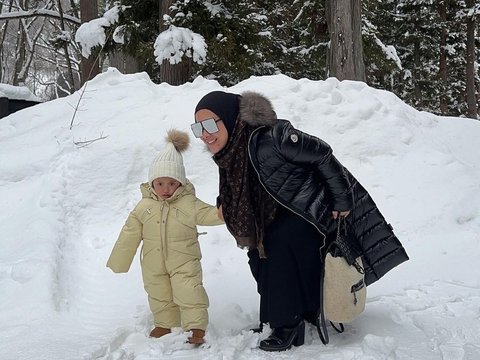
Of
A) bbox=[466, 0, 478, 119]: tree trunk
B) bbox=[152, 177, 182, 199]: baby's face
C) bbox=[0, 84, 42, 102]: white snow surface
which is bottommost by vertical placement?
bbox=[466, 0, 478, 119]: tree trunk

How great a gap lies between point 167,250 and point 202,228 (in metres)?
1.71

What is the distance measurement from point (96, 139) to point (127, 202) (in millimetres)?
1097

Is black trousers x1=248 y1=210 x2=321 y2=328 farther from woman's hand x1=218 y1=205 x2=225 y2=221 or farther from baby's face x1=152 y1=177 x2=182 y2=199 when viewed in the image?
baby's face x1=152 y1=177 x2=182 y2=199

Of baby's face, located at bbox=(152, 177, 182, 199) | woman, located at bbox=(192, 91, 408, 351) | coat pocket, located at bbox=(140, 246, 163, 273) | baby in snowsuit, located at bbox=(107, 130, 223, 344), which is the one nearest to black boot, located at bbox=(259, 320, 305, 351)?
woman, located at bbox=(192, 91, 408, 351)

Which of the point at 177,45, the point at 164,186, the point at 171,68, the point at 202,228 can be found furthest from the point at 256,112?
the point at 171,68

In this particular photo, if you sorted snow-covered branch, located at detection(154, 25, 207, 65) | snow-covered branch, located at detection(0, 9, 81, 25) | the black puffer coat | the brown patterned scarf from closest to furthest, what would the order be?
the black puffer coat < the brown patterned scarf < snow-covered branch, located at detection(154, 25, 207, 65) < snow-covered branch, located at detection(0, 9, 81, 25)

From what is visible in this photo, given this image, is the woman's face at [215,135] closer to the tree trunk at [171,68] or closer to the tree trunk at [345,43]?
the tree trunk at [345,43]

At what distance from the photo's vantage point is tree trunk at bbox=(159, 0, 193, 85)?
28.8 feet

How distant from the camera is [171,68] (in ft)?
29.2

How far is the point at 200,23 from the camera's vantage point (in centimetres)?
886

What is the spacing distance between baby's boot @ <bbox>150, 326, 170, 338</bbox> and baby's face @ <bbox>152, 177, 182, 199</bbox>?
0.85m

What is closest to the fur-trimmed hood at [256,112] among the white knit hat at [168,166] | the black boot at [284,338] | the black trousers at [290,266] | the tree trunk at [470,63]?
the black trousers at [290,266]

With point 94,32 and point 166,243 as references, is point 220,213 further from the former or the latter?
point 94,32

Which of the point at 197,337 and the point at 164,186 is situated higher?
the point at 164,186
